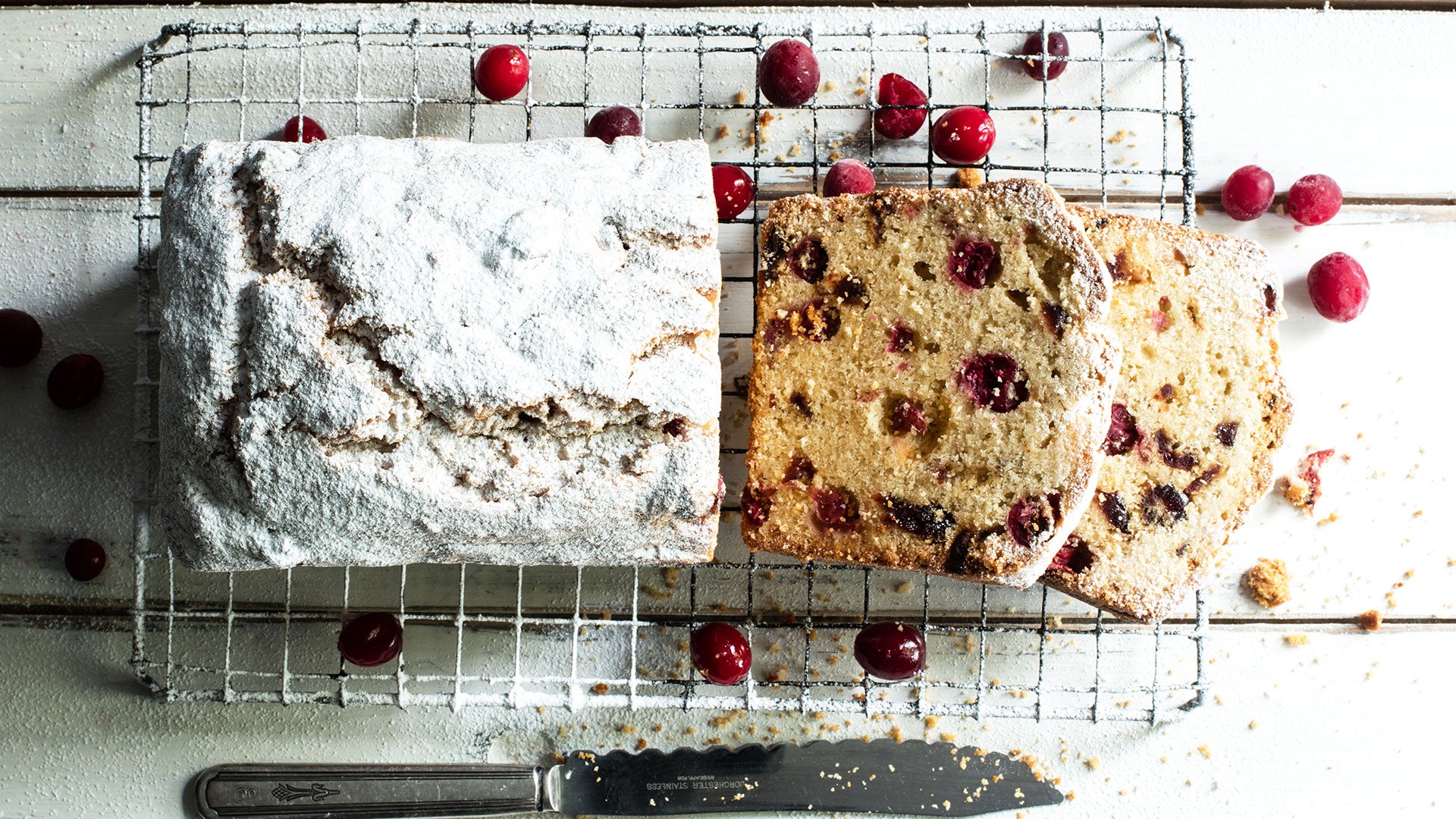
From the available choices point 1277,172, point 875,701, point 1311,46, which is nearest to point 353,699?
point 875,701

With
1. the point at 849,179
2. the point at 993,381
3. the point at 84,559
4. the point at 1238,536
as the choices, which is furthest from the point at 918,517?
the point at 84,559

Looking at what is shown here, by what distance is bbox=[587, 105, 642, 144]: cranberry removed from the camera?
76.9 inches

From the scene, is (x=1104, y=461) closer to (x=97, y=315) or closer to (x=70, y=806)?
(x=97, y=315)

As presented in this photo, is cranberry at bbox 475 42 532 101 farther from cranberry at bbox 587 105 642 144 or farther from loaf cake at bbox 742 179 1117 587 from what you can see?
loaf cake at bbox 742 179 1117 587

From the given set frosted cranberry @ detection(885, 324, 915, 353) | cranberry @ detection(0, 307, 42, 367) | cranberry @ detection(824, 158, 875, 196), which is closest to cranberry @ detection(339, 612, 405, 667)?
cranberry @ detection(0, 307, 42, 367)

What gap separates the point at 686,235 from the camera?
5.11 feet

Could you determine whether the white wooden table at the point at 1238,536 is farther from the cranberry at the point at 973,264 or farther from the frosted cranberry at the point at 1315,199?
the cranberry at the point at 973,264

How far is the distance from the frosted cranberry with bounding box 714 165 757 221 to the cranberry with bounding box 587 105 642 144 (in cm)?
19

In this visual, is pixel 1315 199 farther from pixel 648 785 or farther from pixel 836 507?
pixel 648 785

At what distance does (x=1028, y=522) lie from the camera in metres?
1.68

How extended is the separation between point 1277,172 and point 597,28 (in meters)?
1.50

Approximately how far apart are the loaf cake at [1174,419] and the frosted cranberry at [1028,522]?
169 mm

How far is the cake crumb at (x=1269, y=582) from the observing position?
2113 millimetres

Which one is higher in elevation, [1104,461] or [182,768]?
[1104,461]
